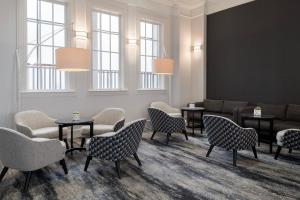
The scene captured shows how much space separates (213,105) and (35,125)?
463cm

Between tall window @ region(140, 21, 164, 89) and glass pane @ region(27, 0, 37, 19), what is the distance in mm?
2735

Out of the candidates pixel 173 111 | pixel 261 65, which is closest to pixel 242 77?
pixel 261 65

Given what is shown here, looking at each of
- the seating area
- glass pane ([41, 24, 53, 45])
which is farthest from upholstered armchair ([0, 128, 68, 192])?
glass pane ([41, 24, 53, 45])

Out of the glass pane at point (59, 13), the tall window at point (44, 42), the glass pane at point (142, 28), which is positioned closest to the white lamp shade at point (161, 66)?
the glass pane at point (142, 28)

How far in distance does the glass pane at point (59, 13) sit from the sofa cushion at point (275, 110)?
4.99m

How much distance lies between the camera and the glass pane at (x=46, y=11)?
5230 millimetres

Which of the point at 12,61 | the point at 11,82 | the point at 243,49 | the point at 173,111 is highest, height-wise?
the point at 243,49

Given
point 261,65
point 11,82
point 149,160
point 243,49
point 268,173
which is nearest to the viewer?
point 268,173

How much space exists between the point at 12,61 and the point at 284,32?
5829 mm

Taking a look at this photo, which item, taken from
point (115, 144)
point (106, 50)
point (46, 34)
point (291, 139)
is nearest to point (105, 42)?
point (106, 50)

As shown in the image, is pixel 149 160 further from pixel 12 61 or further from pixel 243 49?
pixel 243 49

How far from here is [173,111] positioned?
22.0 ft

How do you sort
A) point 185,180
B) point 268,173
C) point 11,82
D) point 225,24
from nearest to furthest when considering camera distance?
point 185,180
point 268,173
point 11,82
point 225,24

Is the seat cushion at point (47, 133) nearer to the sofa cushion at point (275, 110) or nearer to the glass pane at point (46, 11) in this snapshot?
the glass pane at point (46, 11)
